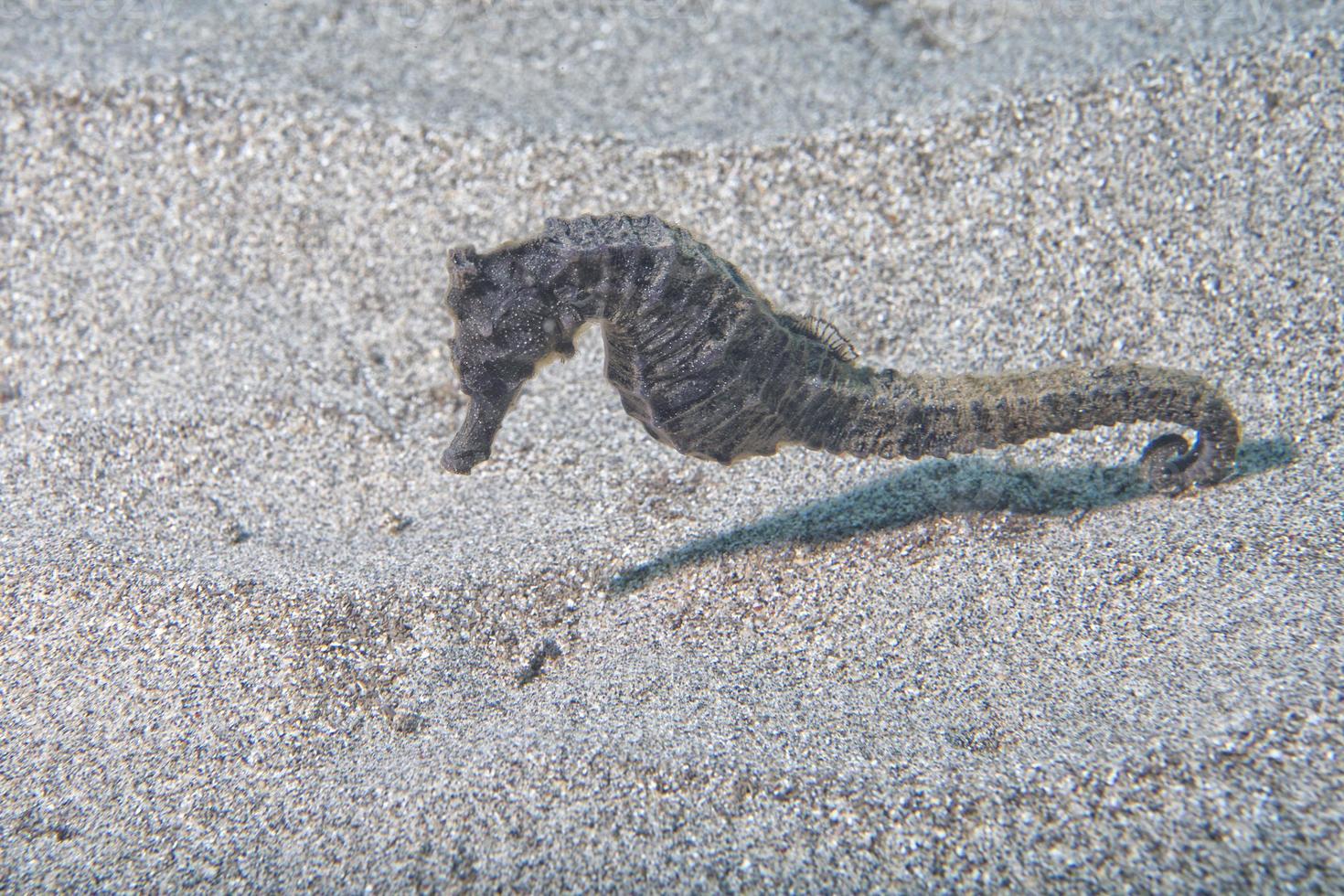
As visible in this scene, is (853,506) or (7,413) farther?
(7,413)

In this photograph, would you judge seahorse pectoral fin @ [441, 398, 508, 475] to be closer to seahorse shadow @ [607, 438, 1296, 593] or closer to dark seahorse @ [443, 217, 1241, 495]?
dark seahorse @ [443, 217, 1241, 495]

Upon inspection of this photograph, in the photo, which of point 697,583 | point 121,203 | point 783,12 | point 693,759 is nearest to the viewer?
point 693,759

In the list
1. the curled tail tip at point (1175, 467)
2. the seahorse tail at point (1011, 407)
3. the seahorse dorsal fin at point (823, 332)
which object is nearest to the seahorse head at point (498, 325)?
the seahorse dorsal fin at point (823, 332)

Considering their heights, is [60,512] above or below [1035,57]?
below

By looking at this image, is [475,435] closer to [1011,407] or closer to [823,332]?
[823,332]

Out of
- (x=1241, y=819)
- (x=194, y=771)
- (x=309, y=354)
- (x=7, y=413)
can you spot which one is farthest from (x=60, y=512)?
(x=1241, y=819)

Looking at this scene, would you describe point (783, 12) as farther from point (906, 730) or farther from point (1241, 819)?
point (1241, 819)
